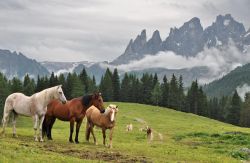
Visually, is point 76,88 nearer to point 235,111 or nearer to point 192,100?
point 192,100

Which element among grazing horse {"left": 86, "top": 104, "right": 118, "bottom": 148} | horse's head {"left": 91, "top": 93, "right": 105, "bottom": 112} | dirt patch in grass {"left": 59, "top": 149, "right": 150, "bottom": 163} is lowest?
dirt patch in grass {"left": 59, "top": 149, "right": 150, "bottom": 163}

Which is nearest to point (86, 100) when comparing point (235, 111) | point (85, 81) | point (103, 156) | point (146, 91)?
point (103, 156)

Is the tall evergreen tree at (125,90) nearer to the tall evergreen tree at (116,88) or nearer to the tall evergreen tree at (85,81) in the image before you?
the tall evergreen tree at (116,88)

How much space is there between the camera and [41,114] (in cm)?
2602

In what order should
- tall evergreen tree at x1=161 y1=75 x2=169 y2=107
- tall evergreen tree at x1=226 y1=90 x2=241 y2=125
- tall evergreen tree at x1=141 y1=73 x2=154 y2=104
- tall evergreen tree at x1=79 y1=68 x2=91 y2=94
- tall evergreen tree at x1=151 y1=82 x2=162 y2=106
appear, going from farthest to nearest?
tall evergreen tree at x1=141 y1=73 x2=154 y2=104
tall evergreen tree at x1=79 y1=68 x2=91 y2=94
tall evergreen tree at x1=226 y1=90 x2=241 y2=125
tall evergreen tree at x1=161 y1=75 x2=169 y2=107
tall evergreen tree at x1=151 y1=82 x2=162 y2=106

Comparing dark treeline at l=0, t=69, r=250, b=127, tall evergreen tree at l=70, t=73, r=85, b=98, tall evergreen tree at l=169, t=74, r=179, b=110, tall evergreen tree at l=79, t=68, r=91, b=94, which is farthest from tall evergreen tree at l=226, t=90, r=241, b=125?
tall evergreen tree at l=70, t=73, r=85, b=98

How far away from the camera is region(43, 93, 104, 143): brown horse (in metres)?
27.7

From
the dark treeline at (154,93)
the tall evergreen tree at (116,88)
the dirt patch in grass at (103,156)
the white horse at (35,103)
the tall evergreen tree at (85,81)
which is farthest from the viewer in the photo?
the tall evergreen tree at (116,88)

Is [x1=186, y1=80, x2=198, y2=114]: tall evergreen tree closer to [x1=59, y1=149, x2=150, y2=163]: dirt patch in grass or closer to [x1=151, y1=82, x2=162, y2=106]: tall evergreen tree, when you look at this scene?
[x1=151, y1=82, x2=162, y2=106]: tall evergreen tree

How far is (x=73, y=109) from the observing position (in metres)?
27.8

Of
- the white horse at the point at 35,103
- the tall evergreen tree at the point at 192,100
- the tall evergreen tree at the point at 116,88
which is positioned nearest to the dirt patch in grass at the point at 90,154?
the white horse at the point at 35,103

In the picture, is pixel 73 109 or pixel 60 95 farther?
pixel 73 109

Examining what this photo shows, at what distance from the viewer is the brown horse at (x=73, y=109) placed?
2770 centimetres

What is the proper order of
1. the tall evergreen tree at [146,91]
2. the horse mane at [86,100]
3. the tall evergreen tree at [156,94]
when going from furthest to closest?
the tall evergreen tree at [146,91], the tall evergreen tree at [156,94], the horse mane at [86,100]
